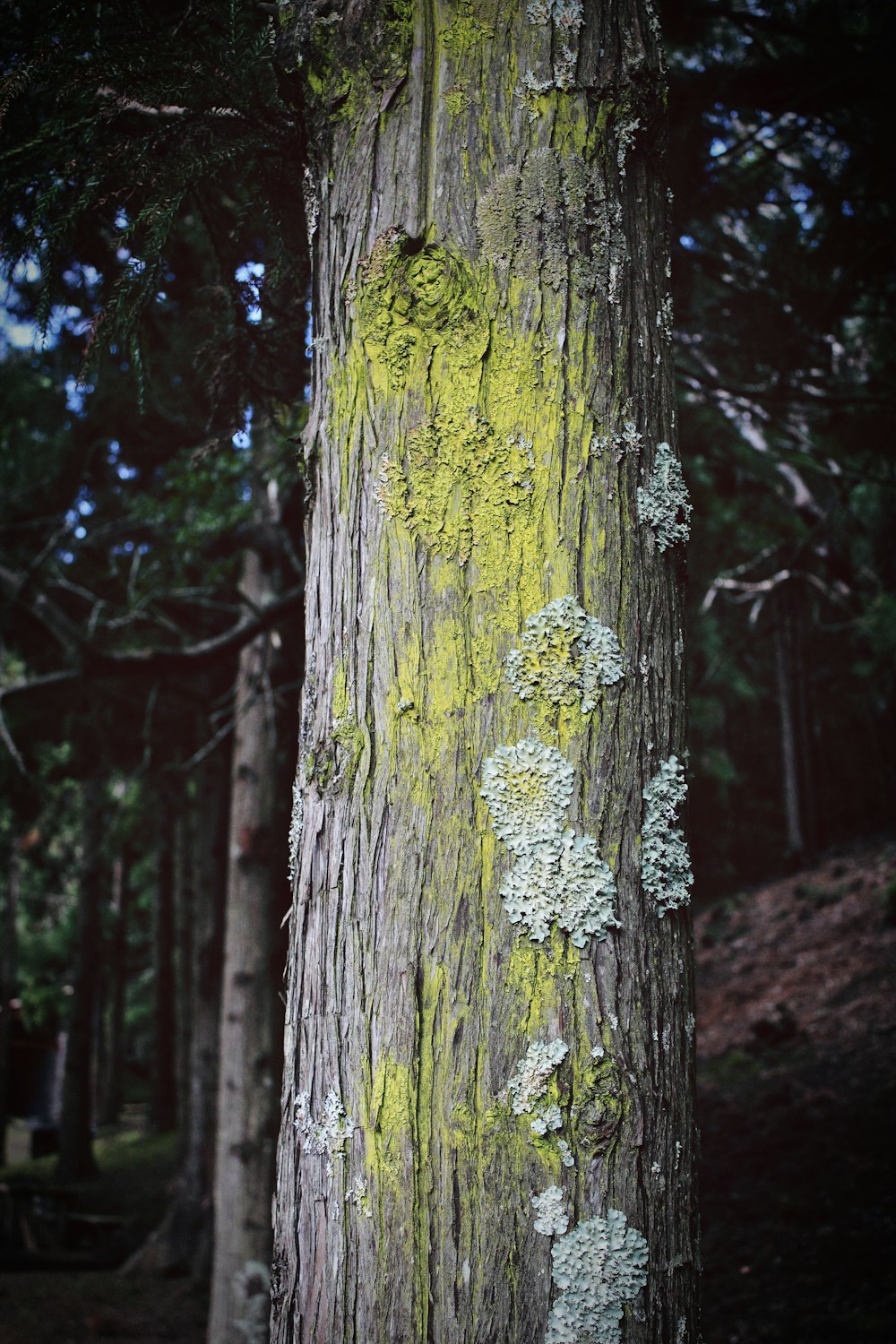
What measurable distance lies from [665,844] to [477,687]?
0.35 metres

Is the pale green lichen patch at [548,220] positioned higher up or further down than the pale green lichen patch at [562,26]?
further down

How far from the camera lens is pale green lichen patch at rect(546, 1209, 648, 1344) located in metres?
1.13

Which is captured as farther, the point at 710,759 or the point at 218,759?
the point at 710,759

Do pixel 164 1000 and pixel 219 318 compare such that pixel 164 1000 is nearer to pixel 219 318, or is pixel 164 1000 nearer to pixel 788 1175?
pixel 788 1175

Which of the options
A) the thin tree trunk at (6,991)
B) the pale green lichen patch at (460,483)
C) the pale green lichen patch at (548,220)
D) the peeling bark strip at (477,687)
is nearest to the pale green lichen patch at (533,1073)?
the peeling bark strip at (477,687)

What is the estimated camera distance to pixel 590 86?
142cm

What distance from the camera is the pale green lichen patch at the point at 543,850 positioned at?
122 cm

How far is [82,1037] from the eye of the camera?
14.5 meters

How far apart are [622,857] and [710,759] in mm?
17647

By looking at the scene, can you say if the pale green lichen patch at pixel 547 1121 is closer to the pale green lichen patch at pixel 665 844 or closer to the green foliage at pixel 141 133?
the pale green lichen patch at pixel 665 844

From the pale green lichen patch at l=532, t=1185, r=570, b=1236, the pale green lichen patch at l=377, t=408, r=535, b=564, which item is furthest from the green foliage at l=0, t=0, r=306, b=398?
the pale green lichen patch at l=532, t=1185, r=570, b=1236

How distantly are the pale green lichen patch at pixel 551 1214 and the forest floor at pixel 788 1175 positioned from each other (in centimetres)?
131

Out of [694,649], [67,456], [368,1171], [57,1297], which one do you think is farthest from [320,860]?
[694,649]

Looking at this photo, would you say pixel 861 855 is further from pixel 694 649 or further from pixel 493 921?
pixel 493 921
